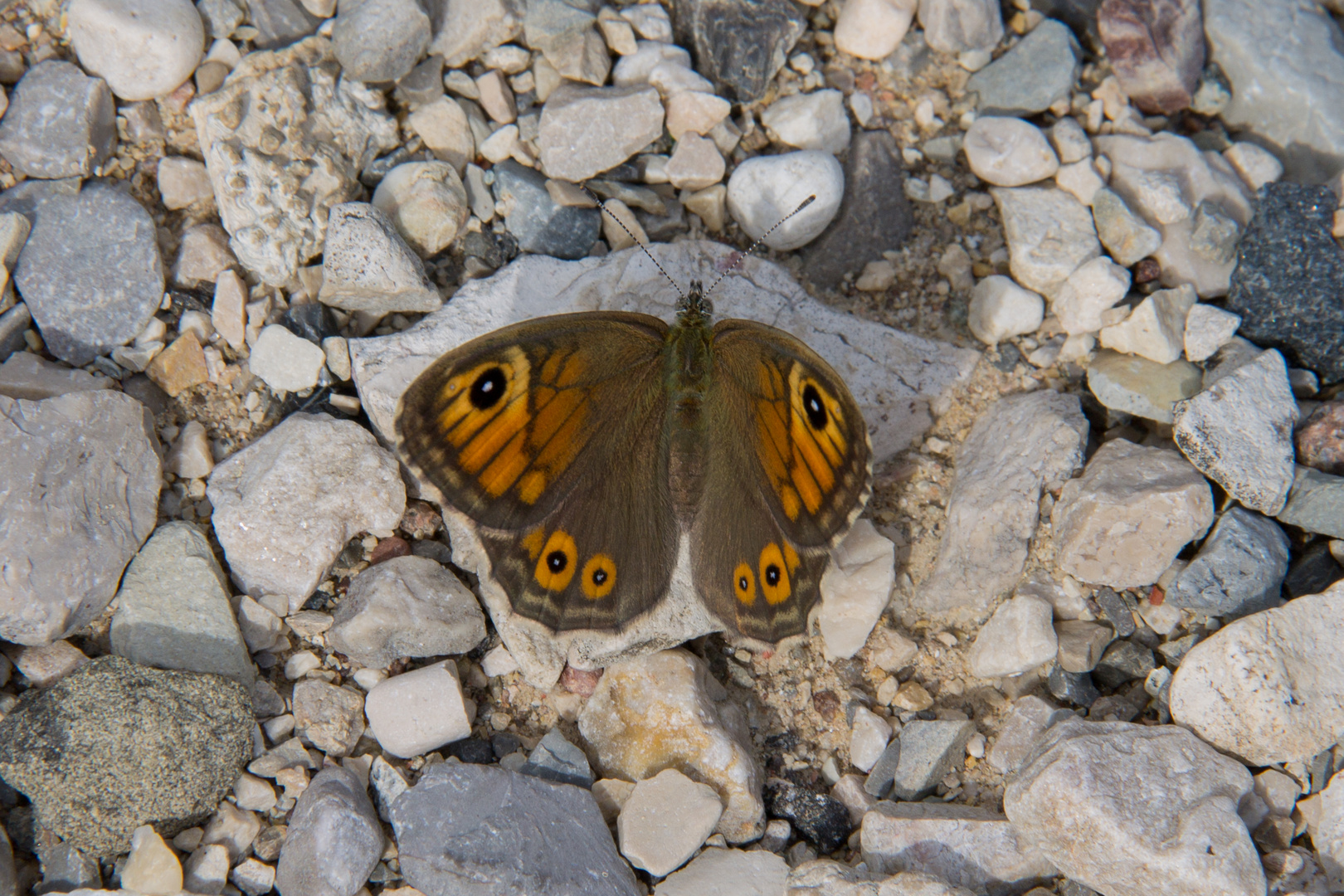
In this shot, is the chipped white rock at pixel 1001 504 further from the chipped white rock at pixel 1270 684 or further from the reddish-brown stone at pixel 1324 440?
the reddish-brown stone at pixel 1324 440

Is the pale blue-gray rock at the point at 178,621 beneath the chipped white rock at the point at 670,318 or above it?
beneath

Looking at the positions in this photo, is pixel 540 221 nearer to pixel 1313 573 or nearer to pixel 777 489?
pixel 777 489

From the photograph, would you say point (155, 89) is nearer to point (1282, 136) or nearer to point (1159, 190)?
point (1159, 190)

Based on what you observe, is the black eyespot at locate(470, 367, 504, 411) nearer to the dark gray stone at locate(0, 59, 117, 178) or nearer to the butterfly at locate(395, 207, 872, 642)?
the butterfly at locate(395, 207, 872, 642)

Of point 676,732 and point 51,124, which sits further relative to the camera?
point 51,124

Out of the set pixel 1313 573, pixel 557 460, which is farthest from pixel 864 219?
pixel 1313 573

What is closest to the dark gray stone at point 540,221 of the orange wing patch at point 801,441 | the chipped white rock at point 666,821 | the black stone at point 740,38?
the black stone at point 740,38
